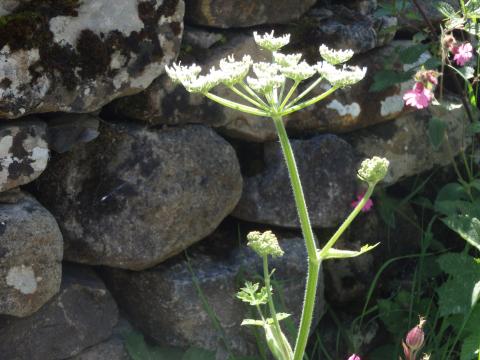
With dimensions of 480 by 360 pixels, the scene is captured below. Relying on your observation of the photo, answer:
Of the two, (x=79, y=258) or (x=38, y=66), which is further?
(x=79, y=258)

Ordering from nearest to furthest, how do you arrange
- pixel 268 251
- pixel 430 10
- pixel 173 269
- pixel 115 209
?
pixel 268 251
pixel 115 209
pixel 173 269
pixel 430 10

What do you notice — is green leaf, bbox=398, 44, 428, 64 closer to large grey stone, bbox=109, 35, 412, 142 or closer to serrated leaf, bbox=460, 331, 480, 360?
large grey stone, bbox=109, 35, 412, 142

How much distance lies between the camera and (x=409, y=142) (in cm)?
382

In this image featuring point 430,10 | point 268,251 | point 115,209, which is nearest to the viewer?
point 268,251

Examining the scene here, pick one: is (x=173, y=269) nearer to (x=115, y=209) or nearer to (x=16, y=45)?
(x=115, y=209)

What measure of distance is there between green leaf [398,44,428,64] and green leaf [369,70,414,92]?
7 centimetres

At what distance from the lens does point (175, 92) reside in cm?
306

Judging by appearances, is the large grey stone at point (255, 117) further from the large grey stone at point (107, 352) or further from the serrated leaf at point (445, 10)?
the large grey stone at point (107, 352)

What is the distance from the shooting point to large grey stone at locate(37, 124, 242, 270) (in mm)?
2939

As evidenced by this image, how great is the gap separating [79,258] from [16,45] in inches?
31.3

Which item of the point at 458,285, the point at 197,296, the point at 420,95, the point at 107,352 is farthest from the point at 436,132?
the point at 107,352

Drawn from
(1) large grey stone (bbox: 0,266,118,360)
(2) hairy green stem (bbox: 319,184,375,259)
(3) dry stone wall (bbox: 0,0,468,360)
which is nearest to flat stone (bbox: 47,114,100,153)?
(3) dry stone wall (bbox: 0,0,468,360)

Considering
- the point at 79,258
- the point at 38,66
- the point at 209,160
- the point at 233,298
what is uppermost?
the point at 38,66

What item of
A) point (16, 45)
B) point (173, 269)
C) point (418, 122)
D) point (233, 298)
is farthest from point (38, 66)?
point (418, 122)
